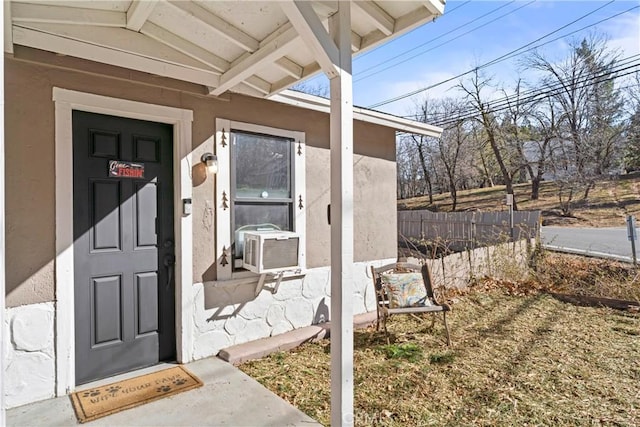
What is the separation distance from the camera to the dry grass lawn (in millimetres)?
A: 2467

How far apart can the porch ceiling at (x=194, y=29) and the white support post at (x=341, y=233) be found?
6.6 inches

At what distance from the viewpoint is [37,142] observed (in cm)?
256

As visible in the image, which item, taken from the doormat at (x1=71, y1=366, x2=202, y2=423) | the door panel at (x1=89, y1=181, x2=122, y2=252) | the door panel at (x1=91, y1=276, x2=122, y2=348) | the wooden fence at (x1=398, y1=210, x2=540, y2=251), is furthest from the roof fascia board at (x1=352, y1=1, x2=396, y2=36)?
the wooden fence at (x1=398, y1=210, x2=540, y2=251)

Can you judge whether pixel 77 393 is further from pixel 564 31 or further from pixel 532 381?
pixel 564 31

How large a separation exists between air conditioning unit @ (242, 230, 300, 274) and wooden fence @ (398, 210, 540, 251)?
13.4 ft

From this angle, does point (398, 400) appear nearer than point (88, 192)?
Yes

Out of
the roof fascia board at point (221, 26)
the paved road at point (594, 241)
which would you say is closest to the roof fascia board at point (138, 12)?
the roof fascia board at point (221, 26)

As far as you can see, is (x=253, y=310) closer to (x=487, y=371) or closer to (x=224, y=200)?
(x=224, y=200)

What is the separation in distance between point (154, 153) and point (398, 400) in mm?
2768

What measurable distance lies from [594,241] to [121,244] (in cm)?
1275

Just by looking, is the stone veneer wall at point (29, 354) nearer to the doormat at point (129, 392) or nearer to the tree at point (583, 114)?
the doormat at point (129, 392)

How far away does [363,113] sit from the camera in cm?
441

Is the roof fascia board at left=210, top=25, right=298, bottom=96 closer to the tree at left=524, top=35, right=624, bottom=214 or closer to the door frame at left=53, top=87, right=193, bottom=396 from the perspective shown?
the door frame at left=53, top=87, right=193, bottom=396

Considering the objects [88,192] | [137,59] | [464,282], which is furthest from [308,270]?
[464,282]
